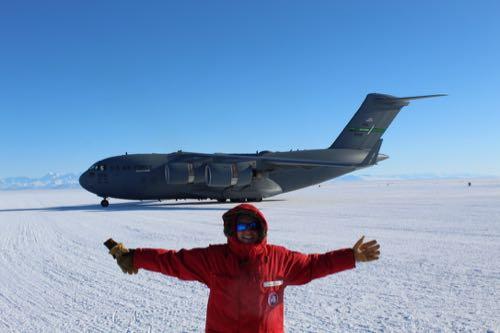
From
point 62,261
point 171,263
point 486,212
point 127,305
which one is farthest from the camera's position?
point 486,212

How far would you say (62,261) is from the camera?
8.78m

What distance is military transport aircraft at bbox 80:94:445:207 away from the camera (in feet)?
78.9

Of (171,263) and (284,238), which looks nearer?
(171,263)

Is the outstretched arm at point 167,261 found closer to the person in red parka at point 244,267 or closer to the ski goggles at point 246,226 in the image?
the person in red parka at point 244,267

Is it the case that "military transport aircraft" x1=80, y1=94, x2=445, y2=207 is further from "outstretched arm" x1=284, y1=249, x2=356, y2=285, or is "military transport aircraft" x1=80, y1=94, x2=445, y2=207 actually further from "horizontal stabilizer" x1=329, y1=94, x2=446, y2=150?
"outstretched arm" x1=284, y1=249, x2=356, y2=285

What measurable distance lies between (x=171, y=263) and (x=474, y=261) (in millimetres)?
6812

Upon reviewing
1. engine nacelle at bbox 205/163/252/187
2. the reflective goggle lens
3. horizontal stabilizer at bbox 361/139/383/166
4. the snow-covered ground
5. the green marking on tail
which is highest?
the green marking on tail

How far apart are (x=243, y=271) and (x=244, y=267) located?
3 centimetres

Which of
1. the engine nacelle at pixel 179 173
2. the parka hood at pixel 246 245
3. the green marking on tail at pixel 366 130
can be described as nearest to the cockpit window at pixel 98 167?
the engine nacelle at pixel 179 173

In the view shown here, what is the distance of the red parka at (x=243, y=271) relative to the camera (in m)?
2.77

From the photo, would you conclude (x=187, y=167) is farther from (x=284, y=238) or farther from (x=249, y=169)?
(x=284, y=238)

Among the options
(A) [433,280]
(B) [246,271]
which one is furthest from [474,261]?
(B) [246,271]

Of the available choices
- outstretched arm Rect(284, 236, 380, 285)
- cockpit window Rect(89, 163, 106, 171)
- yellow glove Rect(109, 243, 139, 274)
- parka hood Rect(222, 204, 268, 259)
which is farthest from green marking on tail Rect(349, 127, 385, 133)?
yellow glove Rect(109, 243, 139, 274)

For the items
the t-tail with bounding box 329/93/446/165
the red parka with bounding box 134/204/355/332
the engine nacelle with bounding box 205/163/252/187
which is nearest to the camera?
the red parka with bounding box 134/204/355/332
